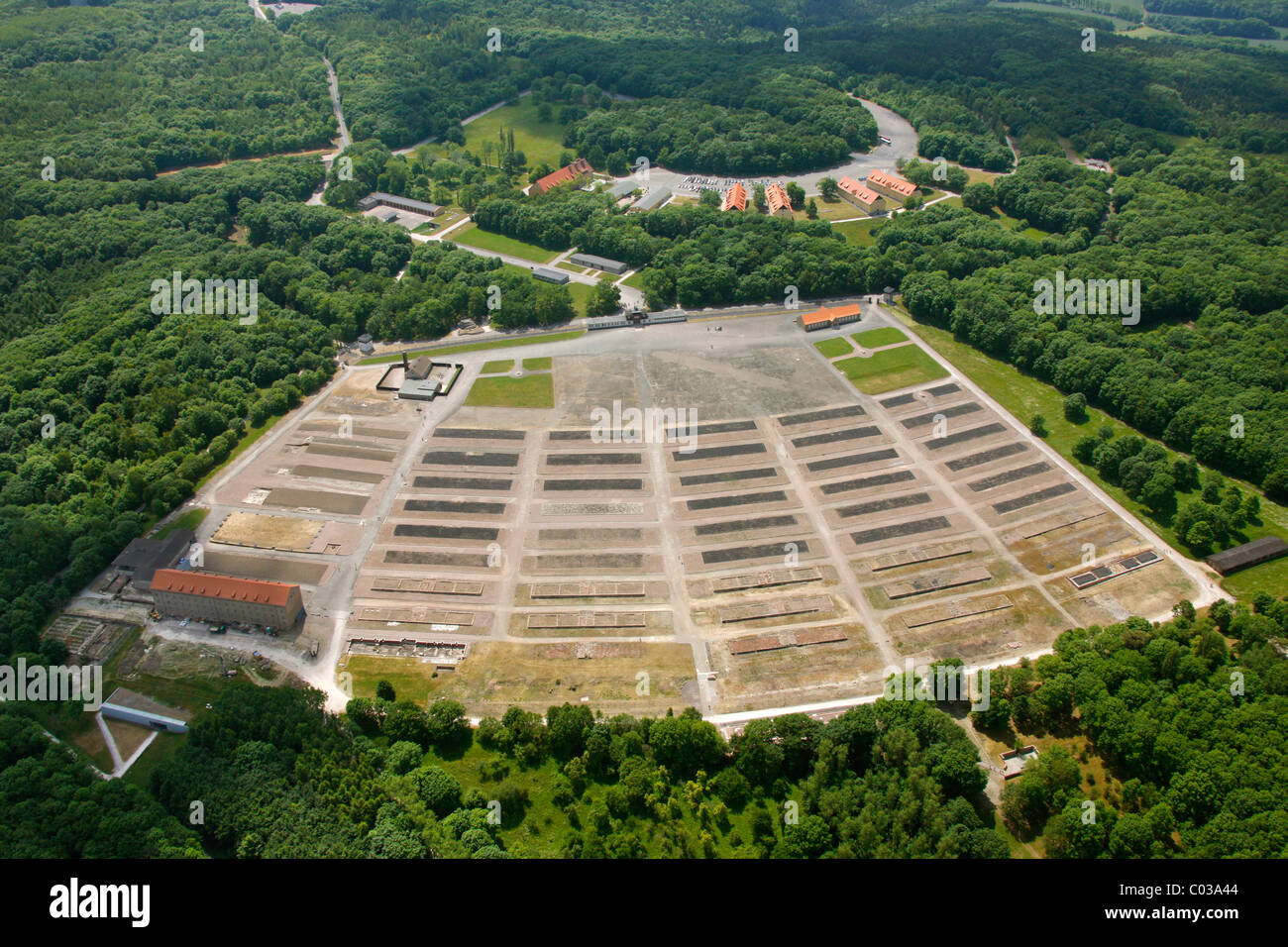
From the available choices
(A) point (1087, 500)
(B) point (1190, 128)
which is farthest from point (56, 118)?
(B) point (1190, 128)

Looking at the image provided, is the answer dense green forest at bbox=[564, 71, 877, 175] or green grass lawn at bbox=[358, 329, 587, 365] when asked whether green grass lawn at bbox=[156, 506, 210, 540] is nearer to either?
green grass lawn at bbox=[358, 329, 587, 365]

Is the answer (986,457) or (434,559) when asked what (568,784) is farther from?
(986,457)

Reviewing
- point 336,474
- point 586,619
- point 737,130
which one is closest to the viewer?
point 586,619

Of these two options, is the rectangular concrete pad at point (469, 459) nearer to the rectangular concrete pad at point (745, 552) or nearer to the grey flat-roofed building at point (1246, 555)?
the rectangular concrete pad at point (745, 552)


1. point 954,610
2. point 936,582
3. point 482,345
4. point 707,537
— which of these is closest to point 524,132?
point 482,345

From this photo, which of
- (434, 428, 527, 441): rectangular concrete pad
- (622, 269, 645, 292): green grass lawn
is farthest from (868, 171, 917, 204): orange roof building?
(434, 428, 527, 441): rectangular concrete pad
